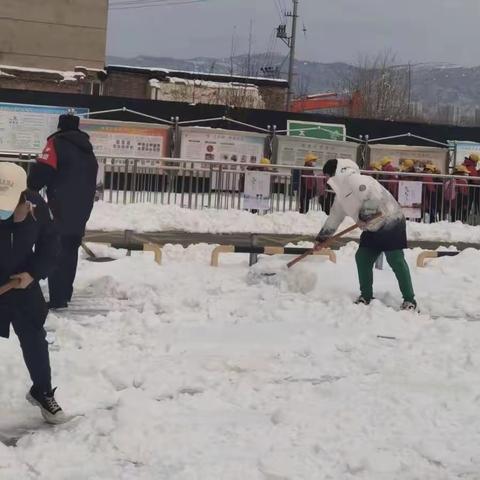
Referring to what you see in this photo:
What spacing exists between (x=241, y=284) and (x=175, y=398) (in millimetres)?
4069

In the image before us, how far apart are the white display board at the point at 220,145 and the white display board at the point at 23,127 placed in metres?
3.00

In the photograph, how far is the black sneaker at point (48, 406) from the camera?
14.6 ft

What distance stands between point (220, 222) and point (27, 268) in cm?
864

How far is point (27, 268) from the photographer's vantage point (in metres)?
4.40

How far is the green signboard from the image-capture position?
70.3 ft

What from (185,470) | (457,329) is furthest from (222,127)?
(185,470)

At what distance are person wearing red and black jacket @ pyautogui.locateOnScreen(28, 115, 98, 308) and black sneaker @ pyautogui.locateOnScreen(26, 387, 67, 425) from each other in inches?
108

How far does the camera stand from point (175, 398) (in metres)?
4.93

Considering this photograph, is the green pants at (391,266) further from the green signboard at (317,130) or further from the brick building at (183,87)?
the brick building at (183,87)

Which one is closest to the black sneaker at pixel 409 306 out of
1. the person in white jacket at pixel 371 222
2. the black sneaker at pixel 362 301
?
the person in white jacket at pixel 371 222

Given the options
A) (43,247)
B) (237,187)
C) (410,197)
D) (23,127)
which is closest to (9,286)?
(43,247)

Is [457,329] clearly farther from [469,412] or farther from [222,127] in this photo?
[222,127]

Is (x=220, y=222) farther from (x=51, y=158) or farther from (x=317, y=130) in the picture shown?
(x=317, y=130)

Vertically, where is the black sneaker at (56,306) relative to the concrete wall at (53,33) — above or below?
Result: below
